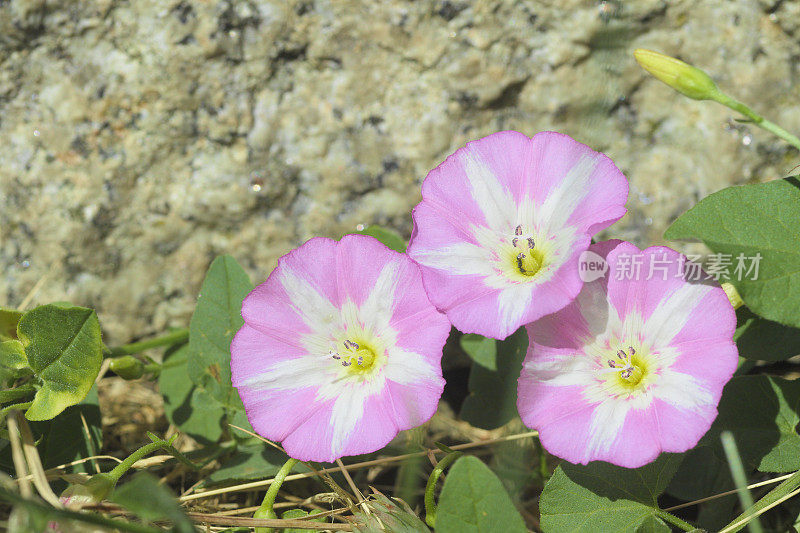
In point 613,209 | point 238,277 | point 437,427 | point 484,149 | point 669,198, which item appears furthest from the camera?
point 437,427

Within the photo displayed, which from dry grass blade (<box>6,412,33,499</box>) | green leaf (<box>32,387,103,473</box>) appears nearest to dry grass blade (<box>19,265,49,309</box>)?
green leaf (<box>32,387,103,473</box>)

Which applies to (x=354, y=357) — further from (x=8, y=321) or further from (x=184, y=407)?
(x=8, y=321)

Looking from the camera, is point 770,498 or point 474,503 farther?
point 770,498

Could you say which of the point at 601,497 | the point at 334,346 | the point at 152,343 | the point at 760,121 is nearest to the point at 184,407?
the point at 152,343

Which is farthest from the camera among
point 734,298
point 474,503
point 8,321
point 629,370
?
point 8,321

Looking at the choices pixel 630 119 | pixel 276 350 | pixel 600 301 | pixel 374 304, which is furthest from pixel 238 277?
pixel 630 119

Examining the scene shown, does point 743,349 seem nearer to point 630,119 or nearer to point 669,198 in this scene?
point 669,198
